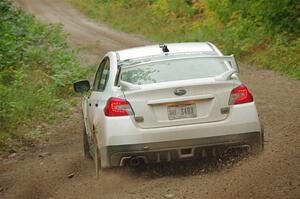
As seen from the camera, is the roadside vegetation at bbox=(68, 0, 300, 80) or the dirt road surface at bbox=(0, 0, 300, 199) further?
the roadside vegetation at bbox=(68, 0, 300, 80)

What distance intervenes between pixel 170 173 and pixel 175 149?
0.88 meters

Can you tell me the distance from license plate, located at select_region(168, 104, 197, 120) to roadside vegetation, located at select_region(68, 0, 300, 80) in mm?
9966

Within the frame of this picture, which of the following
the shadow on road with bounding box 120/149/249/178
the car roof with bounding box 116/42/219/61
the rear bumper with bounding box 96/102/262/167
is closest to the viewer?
the rear bumper with bounding box 96/102/262/167

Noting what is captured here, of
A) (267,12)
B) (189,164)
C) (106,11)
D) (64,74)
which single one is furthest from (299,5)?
(106,11)

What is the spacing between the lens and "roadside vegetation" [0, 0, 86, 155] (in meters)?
13.2

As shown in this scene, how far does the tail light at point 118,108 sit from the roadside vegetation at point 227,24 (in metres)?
10.1

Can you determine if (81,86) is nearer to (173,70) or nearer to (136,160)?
(173,70)

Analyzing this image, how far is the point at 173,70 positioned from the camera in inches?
314

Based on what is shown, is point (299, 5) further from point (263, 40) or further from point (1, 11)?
point (1, 11)

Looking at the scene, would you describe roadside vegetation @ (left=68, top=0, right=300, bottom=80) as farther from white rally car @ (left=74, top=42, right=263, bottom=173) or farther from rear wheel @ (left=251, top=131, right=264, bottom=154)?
white rally car @ (left=74, top=42, right=263, bottom=173)

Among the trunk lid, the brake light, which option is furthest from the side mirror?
the brake light

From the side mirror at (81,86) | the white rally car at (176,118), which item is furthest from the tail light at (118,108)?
the side mirror at (81,86)

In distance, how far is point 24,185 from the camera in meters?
9.12

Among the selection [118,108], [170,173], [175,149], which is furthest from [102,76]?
[175,149]
